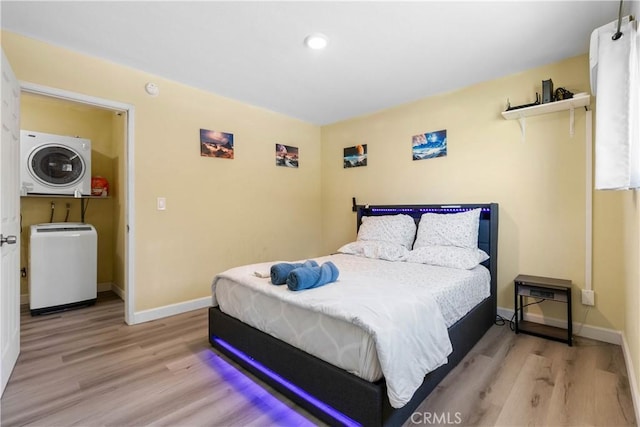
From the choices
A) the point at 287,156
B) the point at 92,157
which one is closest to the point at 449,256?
the point at 287,156

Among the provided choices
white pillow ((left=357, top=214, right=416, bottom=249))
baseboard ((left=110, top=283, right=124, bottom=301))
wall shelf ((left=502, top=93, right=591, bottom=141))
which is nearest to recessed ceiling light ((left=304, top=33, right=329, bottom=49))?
wall shelf ((left=502, top=93, right=591, bottom=141))

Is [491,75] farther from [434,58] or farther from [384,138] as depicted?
[384,138]

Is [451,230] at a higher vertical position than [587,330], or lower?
higher

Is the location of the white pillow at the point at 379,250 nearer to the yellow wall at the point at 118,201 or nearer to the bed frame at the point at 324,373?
the bed frame at the point at 324,373

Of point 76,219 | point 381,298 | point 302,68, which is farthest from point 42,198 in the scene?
point 381,298

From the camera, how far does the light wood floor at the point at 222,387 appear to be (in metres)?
1.57

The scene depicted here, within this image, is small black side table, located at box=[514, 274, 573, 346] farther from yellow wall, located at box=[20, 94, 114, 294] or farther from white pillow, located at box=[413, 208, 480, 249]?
yellow wall, located at box=[20, 94, 114, 294]

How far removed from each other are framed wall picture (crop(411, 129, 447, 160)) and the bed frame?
1624mm

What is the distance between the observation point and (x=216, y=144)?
345 centimetres

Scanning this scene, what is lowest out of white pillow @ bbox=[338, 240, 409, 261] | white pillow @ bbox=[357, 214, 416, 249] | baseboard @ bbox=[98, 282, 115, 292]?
baseboard @ bbox=[98, 282, 115, 292]

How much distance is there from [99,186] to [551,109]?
201 inches

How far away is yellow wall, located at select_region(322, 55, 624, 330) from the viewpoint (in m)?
2.52

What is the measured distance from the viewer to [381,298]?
1.61 m

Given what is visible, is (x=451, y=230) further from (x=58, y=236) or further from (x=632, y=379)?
(x=58, y=236)
